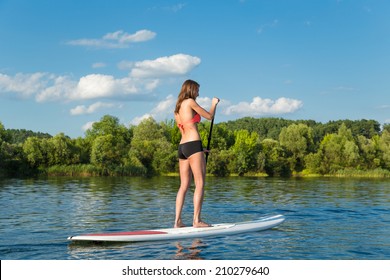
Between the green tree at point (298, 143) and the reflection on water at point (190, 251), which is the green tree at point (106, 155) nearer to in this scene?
the green tree at point (298, 143)

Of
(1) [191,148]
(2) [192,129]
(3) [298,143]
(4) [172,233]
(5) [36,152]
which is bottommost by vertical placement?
(4) [172,233]

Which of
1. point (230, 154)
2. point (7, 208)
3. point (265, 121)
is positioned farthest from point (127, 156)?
point (265, 121)

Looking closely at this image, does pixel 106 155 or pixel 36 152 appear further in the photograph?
pixel 106 155

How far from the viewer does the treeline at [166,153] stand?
182ft

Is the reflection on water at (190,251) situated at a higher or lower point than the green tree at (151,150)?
lower

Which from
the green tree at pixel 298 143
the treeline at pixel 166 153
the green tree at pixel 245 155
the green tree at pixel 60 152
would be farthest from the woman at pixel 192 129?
the green tree at pixel 298 143

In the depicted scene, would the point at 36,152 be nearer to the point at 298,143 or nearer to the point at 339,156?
the point at 298,143

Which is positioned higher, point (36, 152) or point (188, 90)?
point (188, 90)

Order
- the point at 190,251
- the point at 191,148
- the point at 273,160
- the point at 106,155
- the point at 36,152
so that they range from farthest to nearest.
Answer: the point at 273,160, the point at 106,155, the point at 36,152, the point at 191,148, the point at 190,251

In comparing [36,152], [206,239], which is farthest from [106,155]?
[206,239]

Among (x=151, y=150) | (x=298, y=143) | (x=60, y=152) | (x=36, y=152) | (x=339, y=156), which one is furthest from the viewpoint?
(x=298, y=143)

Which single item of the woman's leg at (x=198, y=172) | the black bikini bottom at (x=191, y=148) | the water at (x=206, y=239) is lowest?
the water at (x=206, y=239)

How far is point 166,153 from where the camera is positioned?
62938mm

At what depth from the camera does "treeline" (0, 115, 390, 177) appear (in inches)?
2185
